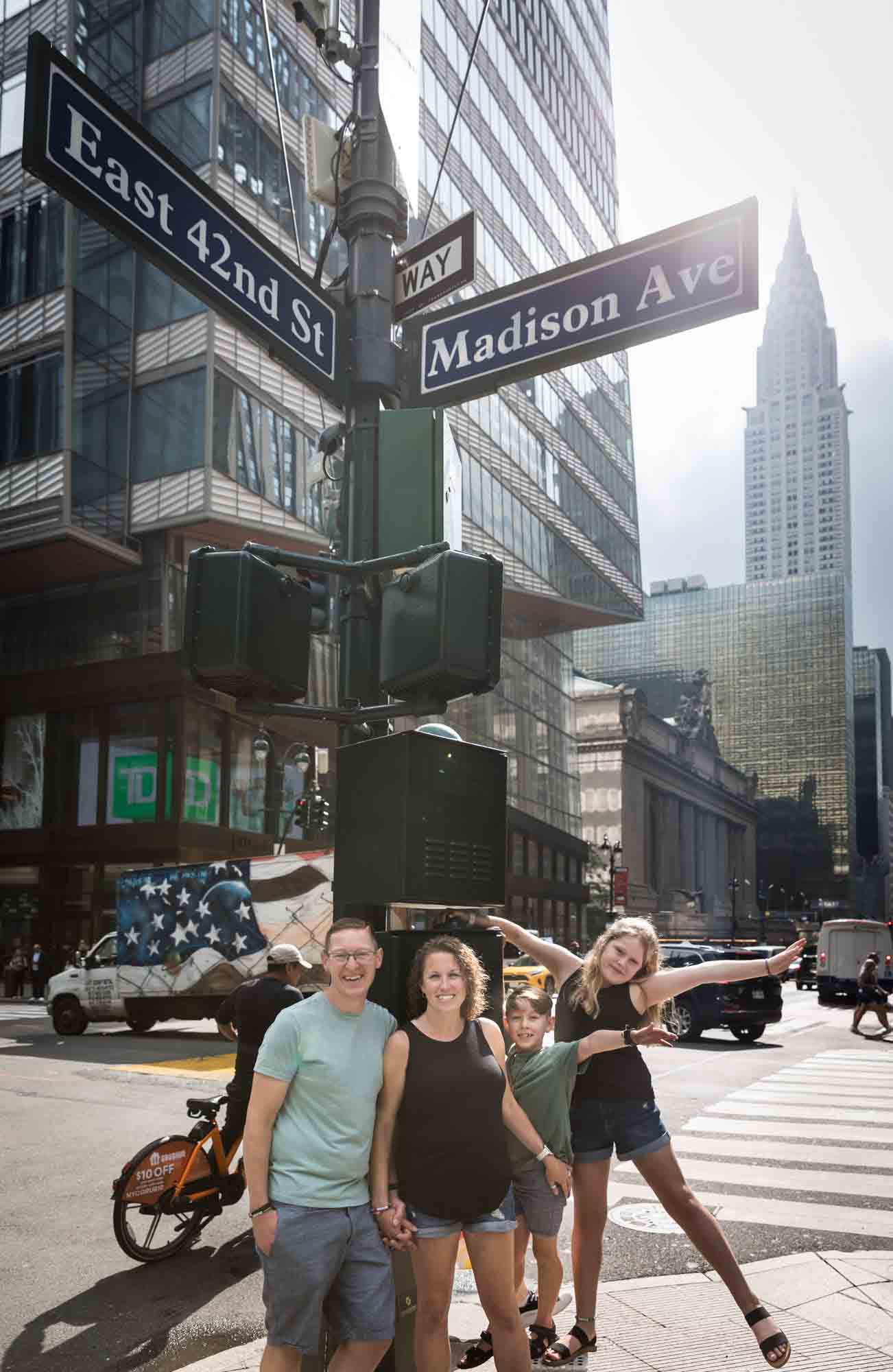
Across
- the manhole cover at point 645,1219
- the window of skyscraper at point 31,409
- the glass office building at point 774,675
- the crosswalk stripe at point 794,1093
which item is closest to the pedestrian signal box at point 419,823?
the manhole cover at point 645,1219

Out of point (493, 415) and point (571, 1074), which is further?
point (493, 415)

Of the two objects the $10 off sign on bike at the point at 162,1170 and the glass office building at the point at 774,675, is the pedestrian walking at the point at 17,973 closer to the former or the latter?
the $10 off sign on bike at the point at 162,1170

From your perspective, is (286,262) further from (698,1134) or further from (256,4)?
(256,4)

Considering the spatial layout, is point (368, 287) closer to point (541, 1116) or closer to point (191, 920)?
point (541, 1116)

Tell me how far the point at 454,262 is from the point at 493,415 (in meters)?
48.3

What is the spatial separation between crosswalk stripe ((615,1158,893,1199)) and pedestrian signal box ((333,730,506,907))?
5.32m

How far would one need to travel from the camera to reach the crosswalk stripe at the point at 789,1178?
28.3 feet

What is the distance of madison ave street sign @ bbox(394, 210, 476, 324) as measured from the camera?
5.08m

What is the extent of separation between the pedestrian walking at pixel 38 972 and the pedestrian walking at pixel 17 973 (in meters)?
0.37

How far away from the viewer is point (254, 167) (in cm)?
3722

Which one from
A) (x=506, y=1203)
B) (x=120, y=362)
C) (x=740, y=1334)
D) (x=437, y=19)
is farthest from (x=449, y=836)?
(x=437, y=19)

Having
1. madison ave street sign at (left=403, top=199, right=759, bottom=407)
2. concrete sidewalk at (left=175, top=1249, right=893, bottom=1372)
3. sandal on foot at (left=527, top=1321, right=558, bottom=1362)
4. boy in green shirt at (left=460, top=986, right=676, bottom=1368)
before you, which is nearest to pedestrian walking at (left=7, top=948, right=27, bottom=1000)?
concrete sidewalk at (left=175, top=1249, right=893, bottom=1372)

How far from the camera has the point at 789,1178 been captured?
902 cm

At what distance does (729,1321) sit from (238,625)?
12.6ft
